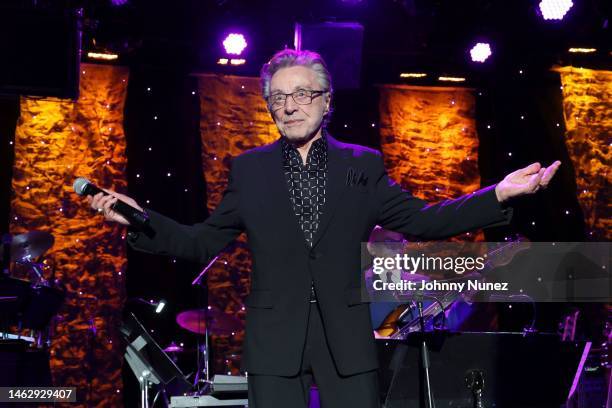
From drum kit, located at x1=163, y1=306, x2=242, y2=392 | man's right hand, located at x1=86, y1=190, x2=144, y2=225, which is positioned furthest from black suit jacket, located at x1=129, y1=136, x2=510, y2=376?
drum kit, located at x1=163, y1=306, x2=242, y2=392

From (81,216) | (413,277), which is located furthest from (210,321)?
(81,216)

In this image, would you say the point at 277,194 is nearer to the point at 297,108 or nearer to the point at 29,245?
the point at 297,108

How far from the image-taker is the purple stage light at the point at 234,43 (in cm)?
752

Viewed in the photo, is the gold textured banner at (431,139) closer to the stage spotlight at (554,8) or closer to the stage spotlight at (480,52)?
the stage spotlight at (480,52)

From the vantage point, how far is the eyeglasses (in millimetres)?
2650

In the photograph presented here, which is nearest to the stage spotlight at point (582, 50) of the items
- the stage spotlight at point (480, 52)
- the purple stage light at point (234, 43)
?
the stage spotlight at point (480, 52)

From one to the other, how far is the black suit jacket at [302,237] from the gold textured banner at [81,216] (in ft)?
17.4

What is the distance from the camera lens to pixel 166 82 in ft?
26.1

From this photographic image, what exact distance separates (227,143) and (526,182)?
5.87 meters

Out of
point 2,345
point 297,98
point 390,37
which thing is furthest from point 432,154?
point 297,98

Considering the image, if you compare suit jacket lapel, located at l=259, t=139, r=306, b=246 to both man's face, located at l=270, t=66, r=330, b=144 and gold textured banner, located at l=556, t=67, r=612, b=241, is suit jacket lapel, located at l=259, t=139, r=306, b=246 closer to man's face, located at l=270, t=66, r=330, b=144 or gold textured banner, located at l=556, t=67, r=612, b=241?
man's face, located at l=270, t=66, r=330, b=144

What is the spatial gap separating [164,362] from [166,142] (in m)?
2.93

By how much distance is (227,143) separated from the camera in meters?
8.08

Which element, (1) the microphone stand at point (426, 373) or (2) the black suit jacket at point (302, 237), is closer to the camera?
(2) the black suit jacket at point (302, 237)
